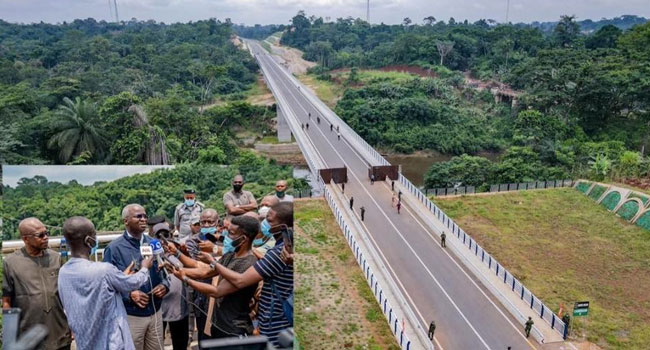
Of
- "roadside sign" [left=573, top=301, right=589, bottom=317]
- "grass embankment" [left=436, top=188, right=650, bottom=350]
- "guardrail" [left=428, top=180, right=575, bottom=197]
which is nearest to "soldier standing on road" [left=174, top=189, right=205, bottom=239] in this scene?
"roadside sign" [left=573, top=301, right=589, bottom=317]

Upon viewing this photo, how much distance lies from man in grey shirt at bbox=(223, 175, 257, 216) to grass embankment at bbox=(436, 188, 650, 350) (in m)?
11.4

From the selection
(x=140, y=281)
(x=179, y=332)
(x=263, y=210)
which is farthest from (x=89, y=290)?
(x=263, y=210)

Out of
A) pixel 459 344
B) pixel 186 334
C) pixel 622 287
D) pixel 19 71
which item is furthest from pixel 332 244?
pixel 19 71

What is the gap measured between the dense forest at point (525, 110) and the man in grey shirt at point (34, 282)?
82.3ft

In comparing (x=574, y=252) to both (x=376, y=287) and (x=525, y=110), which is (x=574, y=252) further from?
(x=525, y=110)

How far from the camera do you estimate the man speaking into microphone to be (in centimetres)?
468

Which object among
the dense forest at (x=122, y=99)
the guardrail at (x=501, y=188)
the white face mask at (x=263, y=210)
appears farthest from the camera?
the guardrail at (x=501, y=188)

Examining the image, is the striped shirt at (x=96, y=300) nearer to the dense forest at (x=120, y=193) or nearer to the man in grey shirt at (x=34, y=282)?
the man in grey shirt at (x=34, y=282)

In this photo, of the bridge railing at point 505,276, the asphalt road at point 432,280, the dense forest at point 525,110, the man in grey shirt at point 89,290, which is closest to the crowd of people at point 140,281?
the man in grey shirt at point 89,290

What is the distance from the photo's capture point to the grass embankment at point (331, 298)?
13.4 meters

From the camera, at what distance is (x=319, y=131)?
34.5 meters

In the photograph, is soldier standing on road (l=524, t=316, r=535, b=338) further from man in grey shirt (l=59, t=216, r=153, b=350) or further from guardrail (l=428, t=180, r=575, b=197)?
guardrail (l=428, t=180, r=575, b=197)

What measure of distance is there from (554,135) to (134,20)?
381 feet

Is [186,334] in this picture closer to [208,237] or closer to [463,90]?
[208,237]
